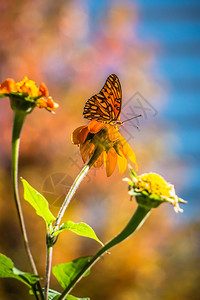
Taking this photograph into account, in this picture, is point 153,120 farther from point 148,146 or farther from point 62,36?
point 62,36

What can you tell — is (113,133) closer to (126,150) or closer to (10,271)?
(126,150)

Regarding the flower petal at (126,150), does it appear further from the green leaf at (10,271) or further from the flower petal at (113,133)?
the green leaf at (10,271)

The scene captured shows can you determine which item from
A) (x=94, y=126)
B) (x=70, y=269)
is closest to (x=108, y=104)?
(x=94, y=126)

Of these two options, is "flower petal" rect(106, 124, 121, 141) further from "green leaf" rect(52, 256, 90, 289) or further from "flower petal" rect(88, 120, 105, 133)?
"green leaf" rect(52, 256, 90, 289)

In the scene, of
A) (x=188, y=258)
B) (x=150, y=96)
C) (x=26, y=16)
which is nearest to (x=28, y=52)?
(x=26, y=16)

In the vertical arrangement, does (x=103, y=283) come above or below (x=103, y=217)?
below

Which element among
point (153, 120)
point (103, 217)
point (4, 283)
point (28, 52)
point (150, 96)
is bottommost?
point (4, 283)
